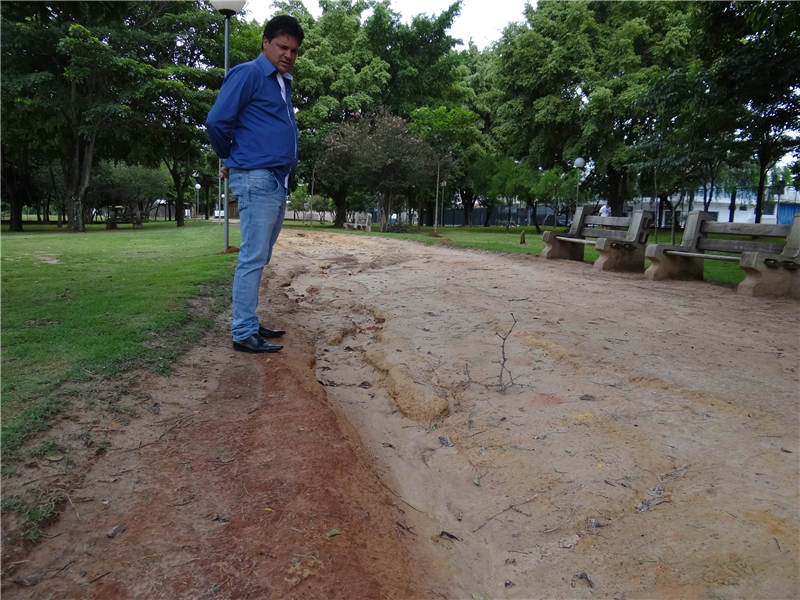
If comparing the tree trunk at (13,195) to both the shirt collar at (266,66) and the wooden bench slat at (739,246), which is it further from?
the wooden bench slat at (739,246)

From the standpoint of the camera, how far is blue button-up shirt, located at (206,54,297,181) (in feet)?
11.2

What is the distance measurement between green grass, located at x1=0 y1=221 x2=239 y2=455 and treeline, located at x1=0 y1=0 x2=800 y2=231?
1018 cm

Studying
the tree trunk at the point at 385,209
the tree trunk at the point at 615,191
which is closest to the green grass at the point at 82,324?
the tree trunk at the point at 385,209

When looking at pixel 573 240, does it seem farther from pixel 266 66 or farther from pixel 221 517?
pixel 221 517

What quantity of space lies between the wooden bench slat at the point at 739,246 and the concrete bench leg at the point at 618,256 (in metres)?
1.21

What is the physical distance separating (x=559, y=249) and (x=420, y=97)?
77.1ft

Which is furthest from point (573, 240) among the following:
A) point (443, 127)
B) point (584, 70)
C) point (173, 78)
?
point (173, 78)

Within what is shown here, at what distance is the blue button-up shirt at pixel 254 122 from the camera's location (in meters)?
3.42

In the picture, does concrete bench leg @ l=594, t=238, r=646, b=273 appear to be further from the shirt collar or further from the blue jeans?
the shirt collar

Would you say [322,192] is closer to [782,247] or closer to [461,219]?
[461,219]

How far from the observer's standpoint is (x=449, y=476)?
2598 mm

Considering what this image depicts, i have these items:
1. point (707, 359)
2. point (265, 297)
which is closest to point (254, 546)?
point (707, 359)

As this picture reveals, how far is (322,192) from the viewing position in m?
35.5

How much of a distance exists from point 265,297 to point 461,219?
175 ft
